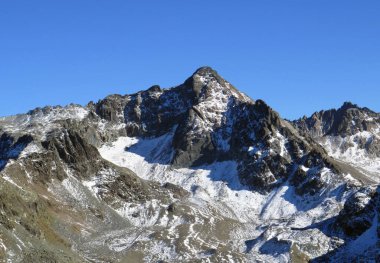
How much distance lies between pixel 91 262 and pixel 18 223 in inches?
1164

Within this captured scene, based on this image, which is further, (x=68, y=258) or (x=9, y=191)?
(x=9, y=191)

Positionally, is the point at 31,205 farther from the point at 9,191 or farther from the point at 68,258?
the point at 68,258

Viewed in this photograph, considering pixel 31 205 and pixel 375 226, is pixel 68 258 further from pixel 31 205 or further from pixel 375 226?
pixel 375 226

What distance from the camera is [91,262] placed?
199 metres

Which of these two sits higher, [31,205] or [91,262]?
[31,205]

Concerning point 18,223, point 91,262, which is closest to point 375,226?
point 91,262

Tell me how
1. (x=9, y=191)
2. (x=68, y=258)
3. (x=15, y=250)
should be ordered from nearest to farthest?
(x=15, y=250) < (x=68, y=258) < (x=9, y=191)

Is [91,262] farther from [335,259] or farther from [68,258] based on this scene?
[335,259]

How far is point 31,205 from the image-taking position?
198125 mm

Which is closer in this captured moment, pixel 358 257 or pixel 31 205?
pixel 358 257

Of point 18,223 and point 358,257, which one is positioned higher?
point 18,223

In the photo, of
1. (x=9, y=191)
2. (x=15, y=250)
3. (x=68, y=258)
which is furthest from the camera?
(x=9, y=191)

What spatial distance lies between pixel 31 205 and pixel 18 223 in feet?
65.9

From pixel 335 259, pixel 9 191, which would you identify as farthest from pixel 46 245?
pixel 335 259
